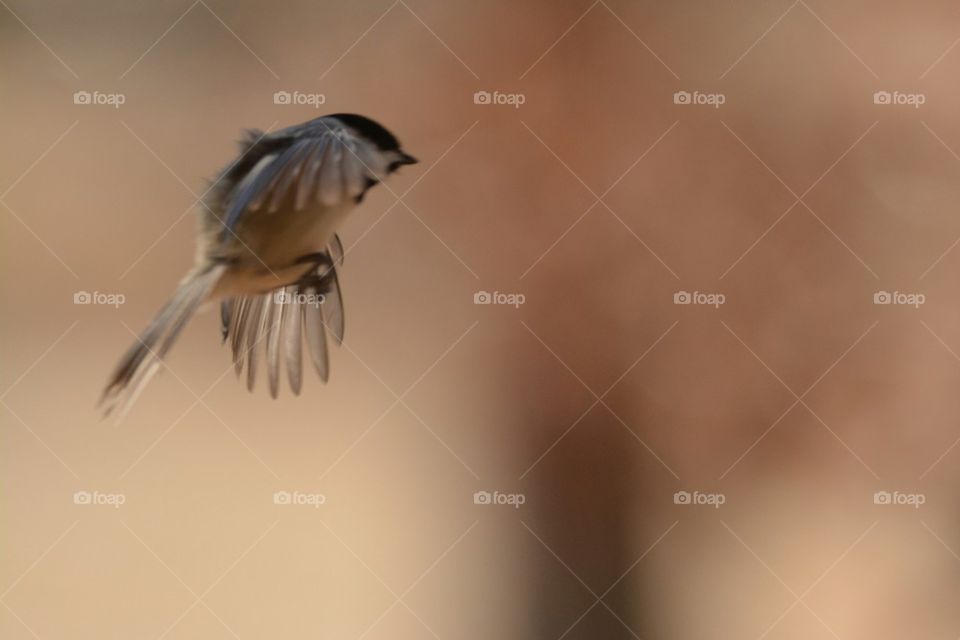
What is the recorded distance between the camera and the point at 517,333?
4.66 feet

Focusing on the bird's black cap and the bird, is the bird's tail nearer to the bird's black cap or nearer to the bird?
the bird

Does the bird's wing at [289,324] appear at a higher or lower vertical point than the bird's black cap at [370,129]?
lower

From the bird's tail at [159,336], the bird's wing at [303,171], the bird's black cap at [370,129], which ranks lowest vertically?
the bird's tail at [159,336]

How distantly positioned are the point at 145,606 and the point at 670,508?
89cm

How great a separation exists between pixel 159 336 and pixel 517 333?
60 centimetres

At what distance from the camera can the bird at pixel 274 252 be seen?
4.46 ft

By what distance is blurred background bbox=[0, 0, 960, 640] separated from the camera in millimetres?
1393

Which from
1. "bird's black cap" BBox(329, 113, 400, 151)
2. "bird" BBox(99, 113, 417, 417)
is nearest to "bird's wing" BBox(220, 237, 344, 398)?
"bird" BBox(99, 113, 417, 417)

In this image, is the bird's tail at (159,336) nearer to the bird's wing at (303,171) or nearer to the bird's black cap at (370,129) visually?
the bird's wing at (303,171)

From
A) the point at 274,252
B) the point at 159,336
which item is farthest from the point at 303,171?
the point at 159,336

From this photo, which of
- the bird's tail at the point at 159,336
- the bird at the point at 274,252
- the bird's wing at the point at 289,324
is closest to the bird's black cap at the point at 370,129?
the bird at the point at 274,252

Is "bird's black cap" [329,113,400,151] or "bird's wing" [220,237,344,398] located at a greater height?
"bird's black cap" [329,113,400,151]

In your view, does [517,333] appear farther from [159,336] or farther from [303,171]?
[159,336]

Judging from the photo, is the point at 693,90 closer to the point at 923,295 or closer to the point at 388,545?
the point at 923,295
